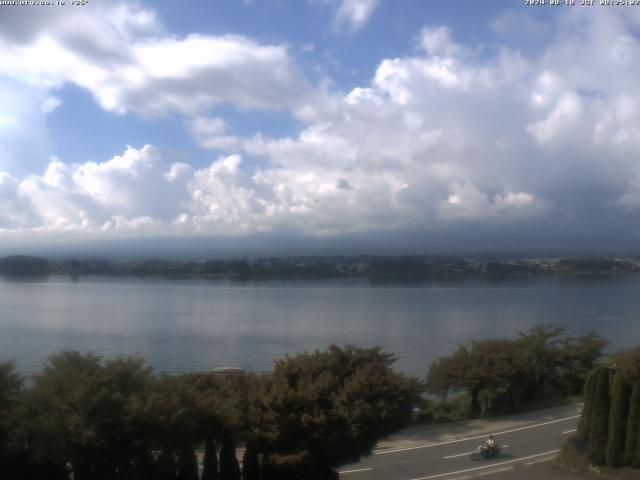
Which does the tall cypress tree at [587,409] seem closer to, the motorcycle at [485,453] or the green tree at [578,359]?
the motorcycle at [485,453]

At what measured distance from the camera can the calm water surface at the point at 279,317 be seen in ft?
137

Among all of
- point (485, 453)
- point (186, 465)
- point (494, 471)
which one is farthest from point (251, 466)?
point (485, 453)

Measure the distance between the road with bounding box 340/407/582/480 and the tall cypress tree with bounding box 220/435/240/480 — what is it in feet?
12.1

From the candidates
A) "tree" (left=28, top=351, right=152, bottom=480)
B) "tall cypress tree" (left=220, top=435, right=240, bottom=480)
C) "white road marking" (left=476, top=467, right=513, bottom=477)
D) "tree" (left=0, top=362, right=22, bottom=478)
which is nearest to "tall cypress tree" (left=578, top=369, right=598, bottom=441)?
"white road marking" (left=476, top=467, right=513, bottom=477)

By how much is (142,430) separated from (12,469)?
2.09 metres

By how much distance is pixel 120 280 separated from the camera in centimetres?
10512

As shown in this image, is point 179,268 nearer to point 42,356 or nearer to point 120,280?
point 120,280

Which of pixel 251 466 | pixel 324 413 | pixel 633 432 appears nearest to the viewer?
pixel 324 413

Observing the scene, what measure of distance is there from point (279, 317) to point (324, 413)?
47.4 metres

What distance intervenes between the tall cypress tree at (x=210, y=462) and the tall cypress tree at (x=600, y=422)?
7686 mm

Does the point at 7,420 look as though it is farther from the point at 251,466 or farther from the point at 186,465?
the point at 251,466

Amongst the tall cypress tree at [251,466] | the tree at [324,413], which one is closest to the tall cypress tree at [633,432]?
the tree at [324,413]

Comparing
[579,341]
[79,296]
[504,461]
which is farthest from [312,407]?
[79,296]

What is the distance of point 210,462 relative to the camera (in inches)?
445
